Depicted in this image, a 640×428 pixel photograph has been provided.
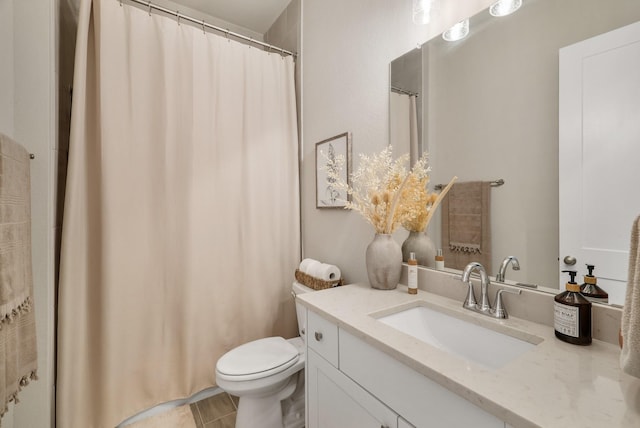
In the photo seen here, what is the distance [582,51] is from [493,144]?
0.32 m

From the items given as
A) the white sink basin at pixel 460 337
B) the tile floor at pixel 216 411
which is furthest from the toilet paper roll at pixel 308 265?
the tile floor at pixel 216 411

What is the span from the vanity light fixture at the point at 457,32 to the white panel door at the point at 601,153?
358mm

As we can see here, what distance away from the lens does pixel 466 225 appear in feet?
3.56

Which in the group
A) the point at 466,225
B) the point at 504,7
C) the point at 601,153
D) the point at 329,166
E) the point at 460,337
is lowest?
the point at 460,337

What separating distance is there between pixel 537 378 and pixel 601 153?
0.62 m

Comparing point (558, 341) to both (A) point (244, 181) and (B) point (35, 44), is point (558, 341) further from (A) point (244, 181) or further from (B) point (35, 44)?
(B) point (35, 44)

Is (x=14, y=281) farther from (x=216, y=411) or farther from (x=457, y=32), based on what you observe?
(x=457, y=32)

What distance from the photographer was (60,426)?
1.32 m

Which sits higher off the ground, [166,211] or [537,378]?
[166,211]

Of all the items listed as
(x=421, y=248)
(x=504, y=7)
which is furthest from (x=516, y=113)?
(x=421, y=248)

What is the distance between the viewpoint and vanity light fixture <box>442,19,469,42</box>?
1.05m

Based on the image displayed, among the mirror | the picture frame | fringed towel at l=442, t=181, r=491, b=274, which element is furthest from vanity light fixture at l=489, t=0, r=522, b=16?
the picture frame

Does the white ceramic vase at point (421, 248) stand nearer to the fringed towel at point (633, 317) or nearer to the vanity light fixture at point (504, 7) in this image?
the fringed towel at point (633, 317)

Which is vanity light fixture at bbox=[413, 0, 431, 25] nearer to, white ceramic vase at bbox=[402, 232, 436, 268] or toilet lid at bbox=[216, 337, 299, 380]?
white ceramic vase at bbox=[402, 232, 436, 268]
